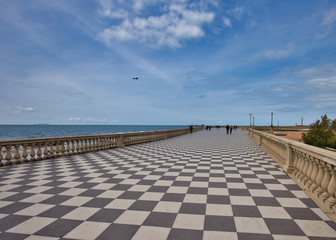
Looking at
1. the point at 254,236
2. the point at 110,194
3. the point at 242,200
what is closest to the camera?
the point at 254,236

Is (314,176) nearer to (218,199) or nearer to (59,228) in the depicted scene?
(218,199)

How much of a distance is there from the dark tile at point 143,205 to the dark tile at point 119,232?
60cm

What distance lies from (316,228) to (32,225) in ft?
13.5

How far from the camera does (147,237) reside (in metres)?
2.63

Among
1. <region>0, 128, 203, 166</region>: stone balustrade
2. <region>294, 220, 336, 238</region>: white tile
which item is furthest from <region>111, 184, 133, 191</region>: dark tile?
<region>0, 128, 203, 166</region>: stone balustrade

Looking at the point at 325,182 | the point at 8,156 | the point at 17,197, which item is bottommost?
the point at 17,197

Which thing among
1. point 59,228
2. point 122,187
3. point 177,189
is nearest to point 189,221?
point 177,189

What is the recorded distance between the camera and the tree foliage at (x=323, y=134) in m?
16.8

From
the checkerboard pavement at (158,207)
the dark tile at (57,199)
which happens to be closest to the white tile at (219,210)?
the checkerboard pavement at (158,207)

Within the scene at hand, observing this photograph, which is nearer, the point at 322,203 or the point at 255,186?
the point at 322,203

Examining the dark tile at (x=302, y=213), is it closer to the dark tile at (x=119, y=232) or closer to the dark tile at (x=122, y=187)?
the dark tile at (x=119, y=232)

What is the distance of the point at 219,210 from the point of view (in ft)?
11.3

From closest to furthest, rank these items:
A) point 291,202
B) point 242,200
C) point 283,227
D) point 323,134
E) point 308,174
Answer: point 283,227
point 291,202
point 242,200
point 308,174
point 323,134

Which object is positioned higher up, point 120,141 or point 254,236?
point 120,141
